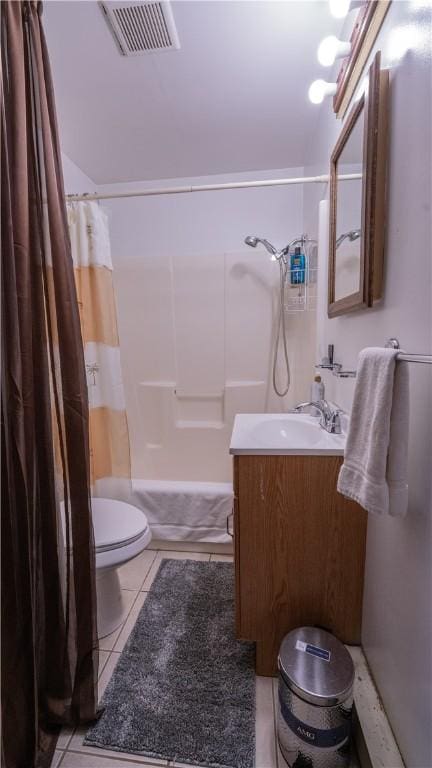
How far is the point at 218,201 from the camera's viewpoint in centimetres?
219

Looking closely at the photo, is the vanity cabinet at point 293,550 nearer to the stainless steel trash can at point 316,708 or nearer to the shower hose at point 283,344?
the stainless steel trash can at point 316,708

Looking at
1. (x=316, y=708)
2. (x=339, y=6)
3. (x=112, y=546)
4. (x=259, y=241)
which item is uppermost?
(x=339, y=6)

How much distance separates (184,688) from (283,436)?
948 mm

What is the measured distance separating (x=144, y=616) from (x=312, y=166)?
8.03ft

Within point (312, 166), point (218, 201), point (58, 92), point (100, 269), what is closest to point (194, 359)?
point (100, 269)

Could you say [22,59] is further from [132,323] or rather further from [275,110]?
[132,323]

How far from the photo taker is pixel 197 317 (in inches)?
87.3

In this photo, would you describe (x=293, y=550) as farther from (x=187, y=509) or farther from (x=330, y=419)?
(x=187, y=509)

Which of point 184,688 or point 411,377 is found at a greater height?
point 411,377

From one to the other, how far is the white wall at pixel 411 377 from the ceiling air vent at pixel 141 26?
30.8 inches

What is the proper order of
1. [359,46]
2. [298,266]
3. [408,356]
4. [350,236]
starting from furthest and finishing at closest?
[298,266], [350,236], [359,46], [408,356]

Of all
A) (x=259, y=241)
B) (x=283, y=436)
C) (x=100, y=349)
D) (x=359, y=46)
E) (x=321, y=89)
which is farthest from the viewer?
(x=259, y=241)

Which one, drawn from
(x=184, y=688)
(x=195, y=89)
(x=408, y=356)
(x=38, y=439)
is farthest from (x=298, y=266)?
(x=184, y=688)

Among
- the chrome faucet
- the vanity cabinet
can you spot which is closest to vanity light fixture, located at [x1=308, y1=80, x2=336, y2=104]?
the chrome faucet
